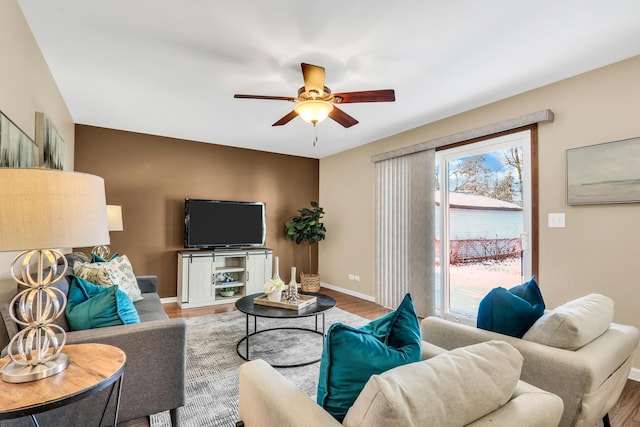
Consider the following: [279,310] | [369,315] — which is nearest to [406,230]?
[369,315]

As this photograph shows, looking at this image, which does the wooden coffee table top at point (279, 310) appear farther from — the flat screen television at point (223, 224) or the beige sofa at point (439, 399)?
the flat screen television at point (223, 224)

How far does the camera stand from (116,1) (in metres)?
1.94

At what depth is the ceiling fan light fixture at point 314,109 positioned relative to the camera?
263 centimetres

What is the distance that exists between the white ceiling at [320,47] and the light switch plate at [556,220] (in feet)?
3.94

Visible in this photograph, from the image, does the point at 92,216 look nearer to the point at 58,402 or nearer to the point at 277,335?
the point at 58,402

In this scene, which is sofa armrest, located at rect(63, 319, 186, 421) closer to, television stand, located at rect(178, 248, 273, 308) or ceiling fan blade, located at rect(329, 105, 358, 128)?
ceiling fan blade, located at rect(329, 105, 358, 128)

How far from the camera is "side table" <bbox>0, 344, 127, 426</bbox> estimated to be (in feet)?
3.42

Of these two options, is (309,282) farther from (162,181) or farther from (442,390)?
(442,390)

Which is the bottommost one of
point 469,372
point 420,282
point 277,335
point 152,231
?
point 277,335

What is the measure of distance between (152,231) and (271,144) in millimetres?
2201

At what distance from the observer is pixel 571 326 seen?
1.46 m

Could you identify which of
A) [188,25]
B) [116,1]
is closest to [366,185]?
[188,25]

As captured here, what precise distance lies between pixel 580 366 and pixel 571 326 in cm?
18

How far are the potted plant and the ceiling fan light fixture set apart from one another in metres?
3.02
